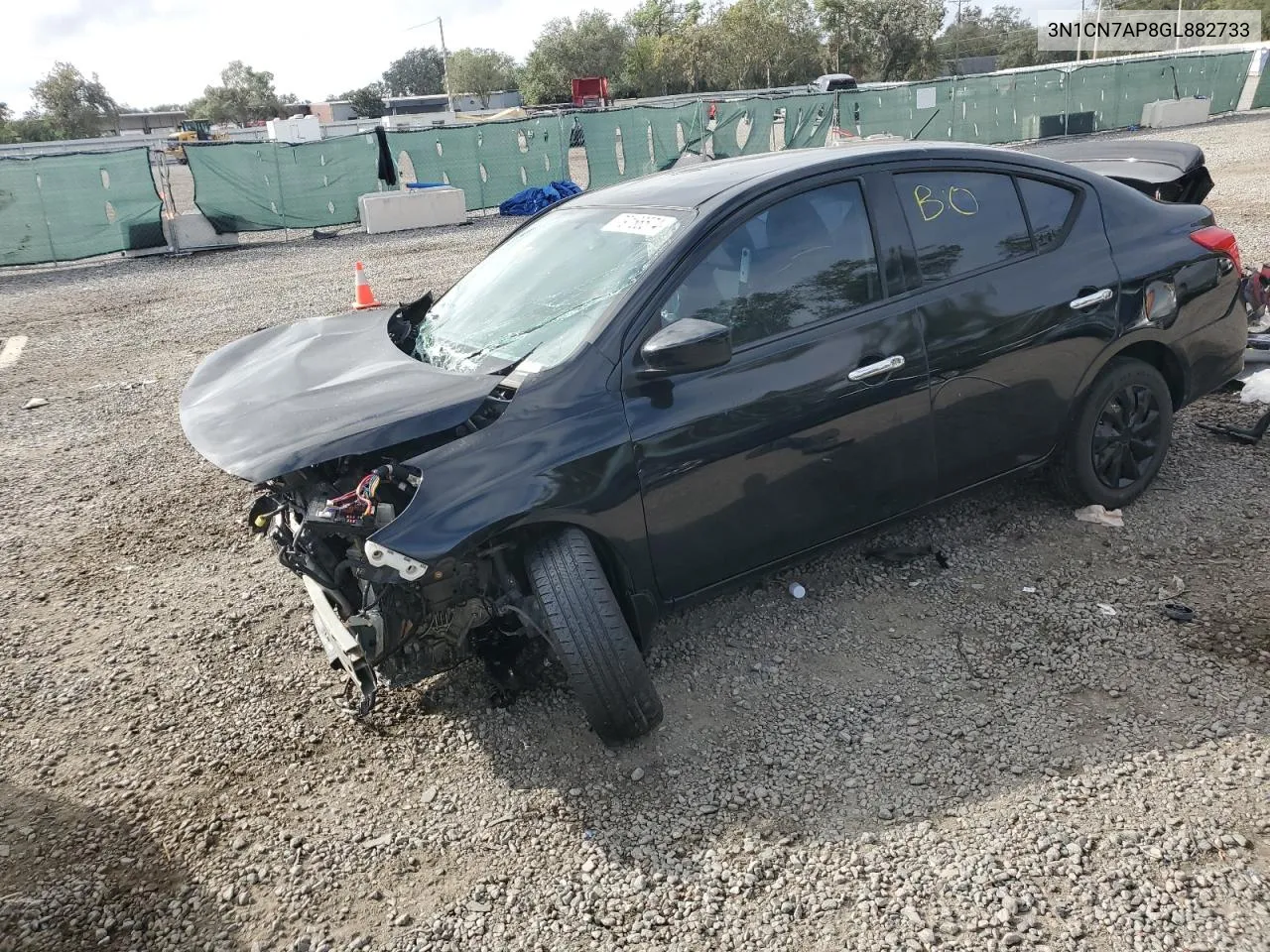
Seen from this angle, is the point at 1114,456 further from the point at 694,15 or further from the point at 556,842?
the point at 694,15

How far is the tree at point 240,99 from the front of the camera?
89.9 m

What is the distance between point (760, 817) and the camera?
280 cm

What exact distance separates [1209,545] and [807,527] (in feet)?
6.51

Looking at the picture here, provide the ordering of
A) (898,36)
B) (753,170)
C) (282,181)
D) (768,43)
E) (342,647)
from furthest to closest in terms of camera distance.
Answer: (768,43), (898,36), (282,181), (753,170), (342,647)

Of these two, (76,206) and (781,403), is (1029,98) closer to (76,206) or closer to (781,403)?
(76,206)

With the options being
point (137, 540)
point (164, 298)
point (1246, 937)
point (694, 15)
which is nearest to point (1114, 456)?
point (1246, 937)

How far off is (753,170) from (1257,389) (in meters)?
3.67

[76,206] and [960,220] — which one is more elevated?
[76,206]

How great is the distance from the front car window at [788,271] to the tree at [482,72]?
3614 inches

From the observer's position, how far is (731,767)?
9.89 feet

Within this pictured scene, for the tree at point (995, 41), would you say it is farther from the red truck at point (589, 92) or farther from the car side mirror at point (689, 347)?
the car side mirror at point (689, 347)

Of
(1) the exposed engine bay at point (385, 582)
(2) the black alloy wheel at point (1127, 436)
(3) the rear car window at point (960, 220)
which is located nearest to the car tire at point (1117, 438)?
(2) the black alloy wheel at point (1127, 436)

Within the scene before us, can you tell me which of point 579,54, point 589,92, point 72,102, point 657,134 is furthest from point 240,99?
point 657,134

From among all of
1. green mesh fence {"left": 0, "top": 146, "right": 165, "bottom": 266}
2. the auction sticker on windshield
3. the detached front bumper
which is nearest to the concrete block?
green mesh fence {"left": 0, "top": 146, "right": 165, "bottom": 266}
